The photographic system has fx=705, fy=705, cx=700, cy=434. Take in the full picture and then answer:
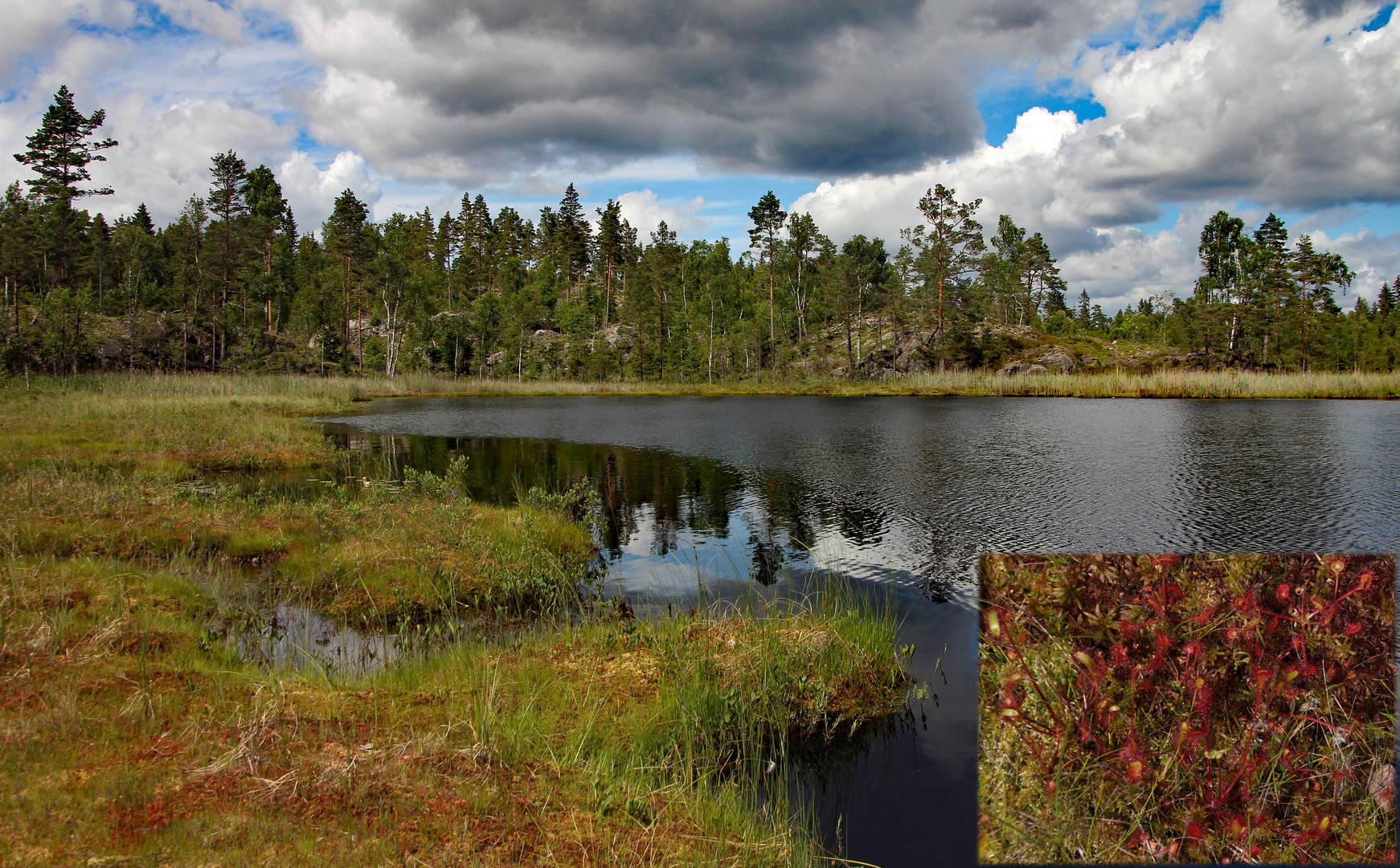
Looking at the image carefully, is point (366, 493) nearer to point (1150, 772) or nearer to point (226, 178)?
point (1150, 772)

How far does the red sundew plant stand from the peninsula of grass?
224 cm

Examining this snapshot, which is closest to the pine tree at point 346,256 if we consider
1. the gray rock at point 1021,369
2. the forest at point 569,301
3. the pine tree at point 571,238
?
the forest at point 569,301

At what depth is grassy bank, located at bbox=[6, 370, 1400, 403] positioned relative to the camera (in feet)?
136

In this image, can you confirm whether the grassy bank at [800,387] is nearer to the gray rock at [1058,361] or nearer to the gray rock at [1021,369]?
the gray rock at [1021,369]

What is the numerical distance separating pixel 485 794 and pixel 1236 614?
4112 mm

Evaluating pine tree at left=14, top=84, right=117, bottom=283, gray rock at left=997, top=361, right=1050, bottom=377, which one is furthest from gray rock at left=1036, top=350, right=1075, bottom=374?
pine tree at left=14, top=84, right=117, bottom=283

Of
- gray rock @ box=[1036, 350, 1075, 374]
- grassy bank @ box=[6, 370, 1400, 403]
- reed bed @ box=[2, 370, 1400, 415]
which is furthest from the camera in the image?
gray rock @ box=[1036, 350, 1075, 374]

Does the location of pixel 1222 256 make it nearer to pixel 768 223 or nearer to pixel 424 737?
pixel 768 223

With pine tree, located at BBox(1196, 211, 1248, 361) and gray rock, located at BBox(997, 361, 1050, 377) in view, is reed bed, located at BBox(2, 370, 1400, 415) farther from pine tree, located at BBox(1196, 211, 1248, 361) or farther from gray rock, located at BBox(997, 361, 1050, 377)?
pine tree, located at BBox(1196, 211, 1248, 361)

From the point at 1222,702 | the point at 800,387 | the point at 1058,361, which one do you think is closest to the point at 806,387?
the point at 800,387

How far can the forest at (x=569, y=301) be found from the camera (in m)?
64.6

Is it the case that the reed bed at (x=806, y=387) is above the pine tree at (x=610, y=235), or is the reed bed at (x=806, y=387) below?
below

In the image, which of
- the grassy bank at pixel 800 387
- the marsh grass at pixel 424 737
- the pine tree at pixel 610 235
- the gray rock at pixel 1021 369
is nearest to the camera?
the marsh grass at pixel 424 737

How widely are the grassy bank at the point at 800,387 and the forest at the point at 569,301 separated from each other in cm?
721
